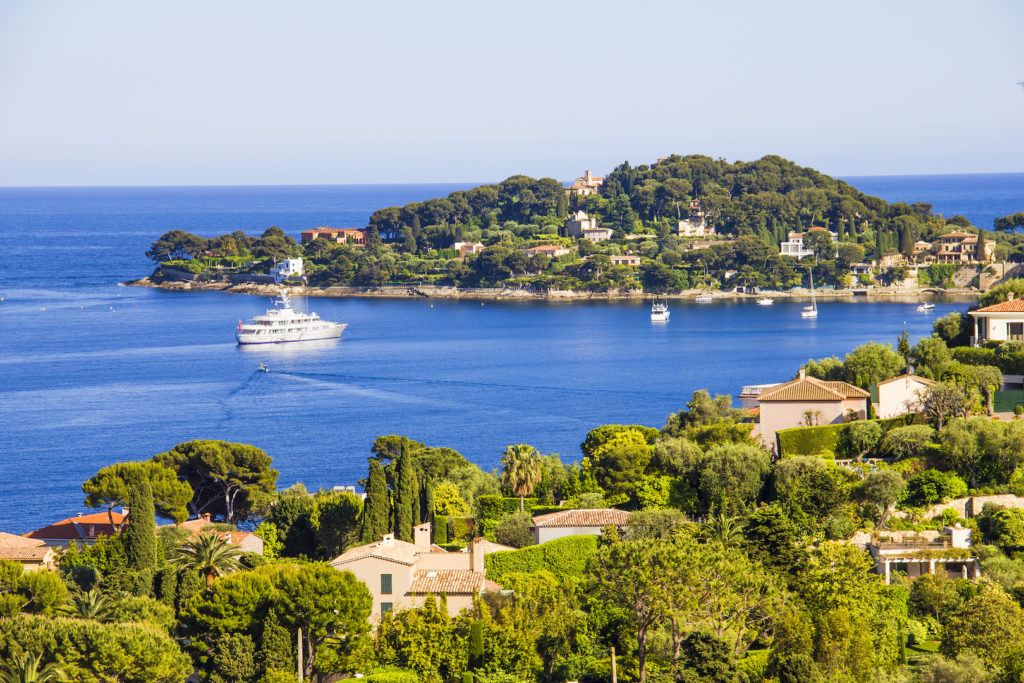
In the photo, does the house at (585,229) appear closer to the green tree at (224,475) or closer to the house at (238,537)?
the green tree at (224,475)

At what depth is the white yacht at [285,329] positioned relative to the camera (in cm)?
9725

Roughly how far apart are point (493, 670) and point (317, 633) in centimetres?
365

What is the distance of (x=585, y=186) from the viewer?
7077 inches

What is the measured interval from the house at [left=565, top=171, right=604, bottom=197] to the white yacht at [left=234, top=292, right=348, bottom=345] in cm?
7426

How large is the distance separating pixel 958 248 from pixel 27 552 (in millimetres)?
118329

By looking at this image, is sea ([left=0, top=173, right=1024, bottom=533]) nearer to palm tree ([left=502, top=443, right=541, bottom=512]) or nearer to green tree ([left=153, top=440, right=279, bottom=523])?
green tree ([left=153, top=440, right=279, bottom=523])

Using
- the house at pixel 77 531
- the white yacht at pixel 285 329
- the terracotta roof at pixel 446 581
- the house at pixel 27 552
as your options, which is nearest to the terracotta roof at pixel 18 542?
the house at pixel 27 552

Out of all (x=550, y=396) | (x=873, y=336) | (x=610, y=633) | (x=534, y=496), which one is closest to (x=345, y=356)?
(x=550, y=396)

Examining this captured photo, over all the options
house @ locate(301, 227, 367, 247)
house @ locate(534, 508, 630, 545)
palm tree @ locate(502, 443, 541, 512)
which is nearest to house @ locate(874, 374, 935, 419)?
house @ locate(534, 508, 630, 545)

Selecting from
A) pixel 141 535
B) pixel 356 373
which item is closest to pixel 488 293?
pixel 356 373

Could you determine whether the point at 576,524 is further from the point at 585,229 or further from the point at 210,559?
the point at 585,229

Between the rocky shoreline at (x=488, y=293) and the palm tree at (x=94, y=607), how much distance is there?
106 metres

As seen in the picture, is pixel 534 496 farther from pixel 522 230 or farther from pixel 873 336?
pixel 522 230

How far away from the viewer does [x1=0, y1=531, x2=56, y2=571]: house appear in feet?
100
